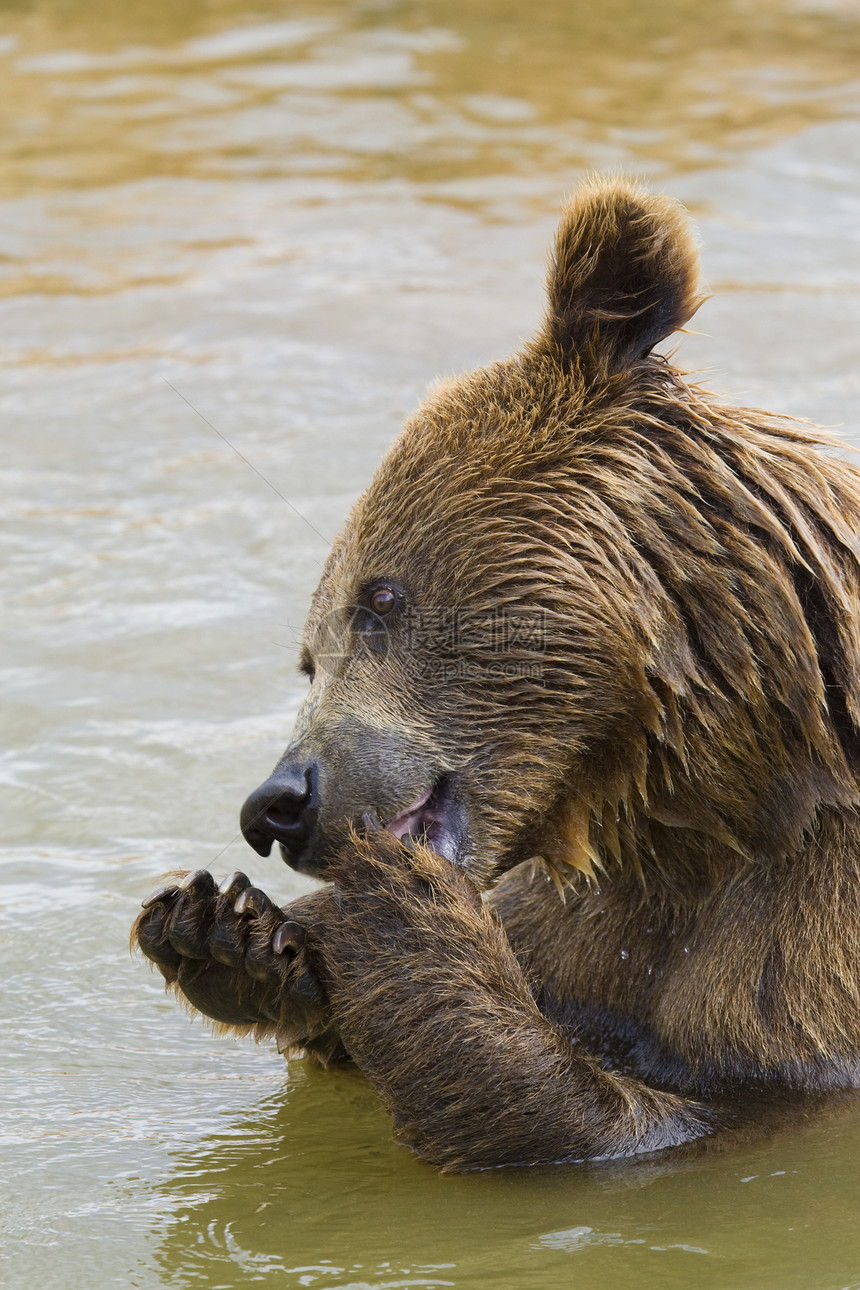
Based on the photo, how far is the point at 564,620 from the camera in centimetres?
436

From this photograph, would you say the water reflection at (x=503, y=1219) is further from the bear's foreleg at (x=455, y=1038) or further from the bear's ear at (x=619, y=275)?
the bear's ear at (x=619, y=275)

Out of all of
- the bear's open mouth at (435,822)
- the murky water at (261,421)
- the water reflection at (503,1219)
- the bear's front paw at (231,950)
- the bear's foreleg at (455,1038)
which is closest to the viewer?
the water reflection at (503,1219)

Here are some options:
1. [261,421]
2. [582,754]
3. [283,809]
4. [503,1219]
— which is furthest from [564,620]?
[261,421]

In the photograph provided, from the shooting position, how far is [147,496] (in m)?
9.20

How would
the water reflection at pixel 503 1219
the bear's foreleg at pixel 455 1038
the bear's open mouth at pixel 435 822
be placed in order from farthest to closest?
the bear's open mouth at pixel 435 822 < the bear's foreleg at pixel 455 1038 < the water reflection at pixel 503 1219

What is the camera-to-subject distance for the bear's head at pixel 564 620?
434cm

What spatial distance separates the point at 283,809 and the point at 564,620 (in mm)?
847

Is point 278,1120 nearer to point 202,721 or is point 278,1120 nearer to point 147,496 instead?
point 202,721

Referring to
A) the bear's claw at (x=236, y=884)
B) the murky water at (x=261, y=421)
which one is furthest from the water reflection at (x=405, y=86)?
the bear's claw at (x=236, y=884)

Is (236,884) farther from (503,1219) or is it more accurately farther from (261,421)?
(261,421)

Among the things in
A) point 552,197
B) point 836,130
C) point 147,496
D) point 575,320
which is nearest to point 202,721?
point 147,496

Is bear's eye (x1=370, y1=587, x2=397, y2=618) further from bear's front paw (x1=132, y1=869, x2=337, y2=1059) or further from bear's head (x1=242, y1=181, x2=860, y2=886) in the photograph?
bear's front paw (x1=132, y1=869, x2=337, y2=1059)

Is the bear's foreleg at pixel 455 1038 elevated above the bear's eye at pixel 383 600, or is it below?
below

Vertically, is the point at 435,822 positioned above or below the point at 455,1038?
above
